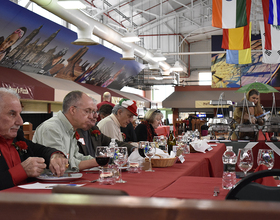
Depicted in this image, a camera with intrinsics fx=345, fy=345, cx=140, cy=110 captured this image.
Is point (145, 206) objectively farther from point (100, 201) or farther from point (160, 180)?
point (160, 180)

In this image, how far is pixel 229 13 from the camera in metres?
6.43

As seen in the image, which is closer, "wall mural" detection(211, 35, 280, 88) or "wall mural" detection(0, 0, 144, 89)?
"wall mural" detection(0, 0, 144, 89)

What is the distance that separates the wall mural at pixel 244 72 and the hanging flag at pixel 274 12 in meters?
13.3

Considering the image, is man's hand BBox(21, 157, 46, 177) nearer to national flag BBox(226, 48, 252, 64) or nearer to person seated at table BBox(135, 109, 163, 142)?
person seated at table BBox(135, 109, 163, 142)

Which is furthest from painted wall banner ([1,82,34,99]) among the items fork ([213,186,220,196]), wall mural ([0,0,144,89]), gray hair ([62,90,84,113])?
fork ([213,186,220,196])

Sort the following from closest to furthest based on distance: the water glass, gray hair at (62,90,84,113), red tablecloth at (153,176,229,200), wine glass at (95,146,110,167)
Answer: red tablecloth at (153,176,229,200), the water glass, wine glass at (95,146,110,167), gray hair at (62,90,84,113)

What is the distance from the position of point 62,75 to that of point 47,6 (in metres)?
6.59

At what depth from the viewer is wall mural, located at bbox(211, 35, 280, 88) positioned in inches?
763

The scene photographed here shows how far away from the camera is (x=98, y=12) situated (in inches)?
522

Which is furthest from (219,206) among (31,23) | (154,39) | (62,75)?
(154,39)

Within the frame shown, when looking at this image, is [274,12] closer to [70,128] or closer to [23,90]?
[70,128]

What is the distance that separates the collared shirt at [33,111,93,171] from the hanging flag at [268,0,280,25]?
197 inches

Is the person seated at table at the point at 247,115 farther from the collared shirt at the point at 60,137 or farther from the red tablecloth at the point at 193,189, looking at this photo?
the red tablecloth at the point at 193,189

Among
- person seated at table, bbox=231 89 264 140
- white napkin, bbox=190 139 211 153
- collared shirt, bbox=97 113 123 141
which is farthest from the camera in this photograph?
person seated at table, bbox=231 89 264 140
